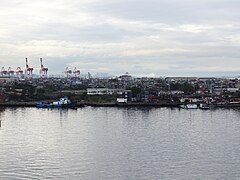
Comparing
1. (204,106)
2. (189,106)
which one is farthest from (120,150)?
(204,106)

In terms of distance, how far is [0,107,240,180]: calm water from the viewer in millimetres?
5062

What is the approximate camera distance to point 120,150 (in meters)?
6.32

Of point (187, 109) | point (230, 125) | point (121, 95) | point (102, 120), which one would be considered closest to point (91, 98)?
point (121, 95)

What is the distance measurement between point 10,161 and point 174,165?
6.19 feet

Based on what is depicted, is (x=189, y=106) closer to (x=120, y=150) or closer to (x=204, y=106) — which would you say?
(x=204, y=106)

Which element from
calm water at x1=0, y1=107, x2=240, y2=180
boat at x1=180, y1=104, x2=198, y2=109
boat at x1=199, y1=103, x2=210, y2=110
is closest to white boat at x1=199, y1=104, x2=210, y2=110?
boat at x1=199, y1=103, x2=210, y2=110

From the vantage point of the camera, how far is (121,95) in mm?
16312

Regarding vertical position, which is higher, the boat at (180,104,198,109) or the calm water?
the boat at (180,104,198,109)

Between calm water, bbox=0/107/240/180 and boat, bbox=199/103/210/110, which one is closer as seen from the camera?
calm water, bbox=0/107/240/180

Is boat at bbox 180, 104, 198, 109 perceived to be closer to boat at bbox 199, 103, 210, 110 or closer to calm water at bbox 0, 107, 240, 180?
boat at bbox 199, 103, 210, 110

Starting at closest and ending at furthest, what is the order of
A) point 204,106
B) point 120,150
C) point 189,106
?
point 120,150 → point 189,106 → point 204,106

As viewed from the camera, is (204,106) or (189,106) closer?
(189,106)

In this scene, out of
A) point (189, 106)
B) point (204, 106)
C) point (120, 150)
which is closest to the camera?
point (120, 150)

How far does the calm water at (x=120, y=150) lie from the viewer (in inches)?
199
